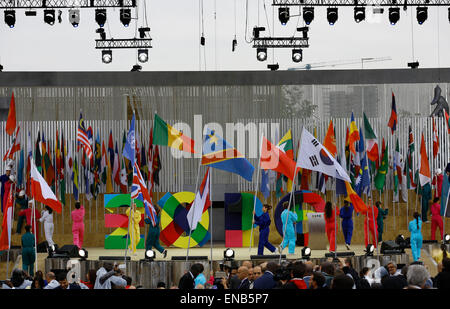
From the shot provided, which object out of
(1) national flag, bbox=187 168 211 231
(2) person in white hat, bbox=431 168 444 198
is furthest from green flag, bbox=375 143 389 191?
(1) national flag, bbox=187 168 211 231

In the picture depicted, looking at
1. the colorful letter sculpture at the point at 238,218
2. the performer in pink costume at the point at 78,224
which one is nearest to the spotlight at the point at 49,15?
the performer in pink costume at the point at 78,224

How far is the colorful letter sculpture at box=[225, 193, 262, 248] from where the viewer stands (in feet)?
70.3

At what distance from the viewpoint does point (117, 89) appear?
28.1 m

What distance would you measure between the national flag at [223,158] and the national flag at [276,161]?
1005 millimetres

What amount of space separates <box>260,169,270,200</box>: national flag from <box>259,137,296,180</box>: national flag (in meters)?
7.03

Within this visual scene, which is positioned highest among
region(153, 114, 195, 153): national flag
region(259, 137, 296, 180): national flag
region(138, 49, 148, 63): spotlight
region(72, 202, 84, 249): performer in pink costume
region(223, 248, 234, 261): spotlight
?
region(138, 49, 148, 63): spotlight

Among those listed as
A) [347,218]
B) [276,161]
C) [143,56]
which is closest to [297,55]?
[143,56]

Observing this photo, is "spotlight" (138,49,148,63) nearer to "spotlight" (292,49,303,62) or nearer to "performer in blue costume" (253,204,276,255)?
"spotlight" (292,49,303,62)

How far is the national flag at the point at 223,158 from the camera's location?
1780cm

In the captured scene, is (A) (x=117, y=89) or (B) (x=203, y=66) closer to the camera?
(A) (x=117, y=89)

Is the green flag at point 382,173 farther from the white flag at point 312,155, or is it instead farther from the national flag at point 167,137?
the white flag at point 312,155
